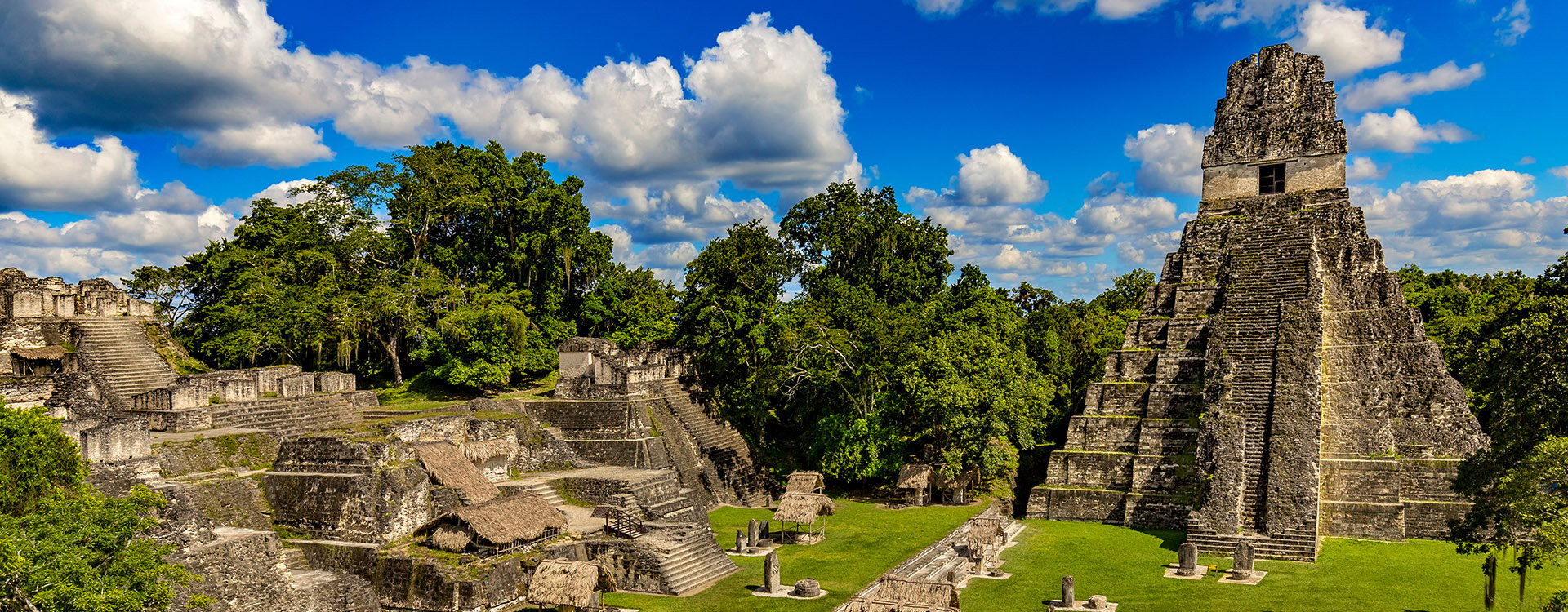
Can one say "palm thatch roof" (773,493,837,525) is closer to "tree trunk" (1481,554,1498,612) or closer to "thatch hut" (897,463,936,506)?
"thatch hut" (897,463,936,506)

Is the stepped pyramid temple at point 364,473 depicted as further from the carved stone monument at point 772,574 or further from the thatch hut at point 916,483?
the thatch hut at point 916,483

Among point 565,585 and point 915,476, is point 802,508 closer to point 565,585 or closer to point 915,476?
point 915,476

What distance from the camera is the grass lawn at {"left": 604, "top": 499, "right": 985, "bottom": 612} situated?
19.2m

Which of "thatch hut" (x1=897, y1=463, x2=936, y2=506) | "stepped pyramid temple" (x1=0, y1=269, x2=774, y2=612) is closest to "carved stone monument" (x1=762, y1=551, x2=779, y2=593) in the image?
"stepped pyramid temple" (x1=0, y1=269, x2=774, y2=612)

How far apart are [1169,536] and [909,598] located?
10.3 metres

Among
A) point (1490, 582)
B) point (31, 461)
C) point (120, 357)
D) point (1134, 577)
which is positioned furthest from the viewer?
point (120, 357)

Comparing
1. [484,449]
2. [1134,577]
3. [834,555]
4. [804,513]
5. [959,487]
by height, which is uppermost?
[484,449]

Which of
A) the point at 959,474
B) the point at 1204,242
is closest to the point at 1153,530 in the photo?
the point at 959,474

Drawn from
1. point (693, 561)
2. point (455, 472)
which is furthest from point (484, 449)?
point (693, 561)

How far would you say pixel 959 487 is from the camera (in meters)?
28.9

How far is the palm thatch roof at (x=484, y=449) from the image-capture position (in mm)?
23719

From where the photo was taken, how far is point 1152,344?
96.9 feet

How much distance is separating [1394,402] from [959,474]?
11.7m

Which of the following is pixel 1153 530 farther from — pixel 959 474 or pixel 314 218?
pixel 314 218
